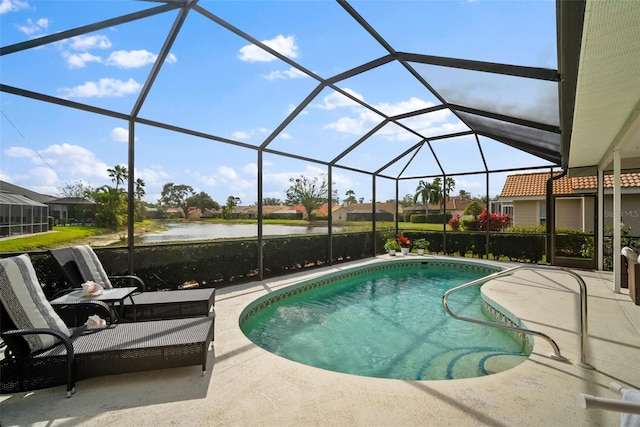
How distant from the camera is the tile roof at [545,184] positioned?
11.1 metres

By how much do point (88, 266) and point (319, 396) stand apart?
3844 mm

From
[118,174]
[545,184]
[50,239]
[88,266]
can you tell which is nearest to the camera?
[88,266]

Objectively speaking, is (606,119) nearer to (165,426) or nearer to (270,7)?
(270,7)

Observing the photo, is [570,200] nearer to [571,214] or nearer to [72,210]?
[571,214]

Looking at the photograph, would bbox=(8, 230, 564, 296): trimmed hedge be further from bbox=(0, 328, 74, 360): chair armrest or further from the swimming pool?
bbox=(0, 328, 74, 360): chair armrest

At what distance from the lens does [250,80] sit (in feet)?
18.0

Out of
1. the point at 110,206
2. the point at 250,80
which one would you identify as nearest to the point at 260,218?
the point at 110,206

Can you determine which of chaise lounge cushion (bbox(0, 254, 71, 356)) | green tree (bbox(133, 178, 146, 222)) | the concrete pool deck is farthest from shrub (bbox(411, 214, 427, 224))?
chaise lounge cushion (bbox(0, 254, 71, 356))

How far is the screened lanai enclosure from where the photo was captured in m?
3.85

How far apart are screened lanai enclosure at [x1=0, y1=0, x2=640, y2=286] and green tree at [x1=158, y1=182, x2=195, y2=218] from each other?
0.48 feet

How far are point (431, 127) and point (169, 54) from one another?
280 inches

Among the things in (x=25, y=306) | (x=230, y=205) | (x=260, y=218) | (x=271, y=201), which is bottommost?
(x=25, y=306)

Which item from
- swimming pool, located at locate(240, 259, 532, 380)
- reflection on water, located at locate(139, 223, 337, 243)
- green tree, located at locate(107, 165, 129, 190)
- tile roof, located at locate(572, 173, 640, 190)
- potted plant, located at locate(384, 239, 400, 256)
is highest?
tile roof, located at locate(572, 173, 640, 190)

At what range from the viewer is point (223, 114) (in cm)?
596
